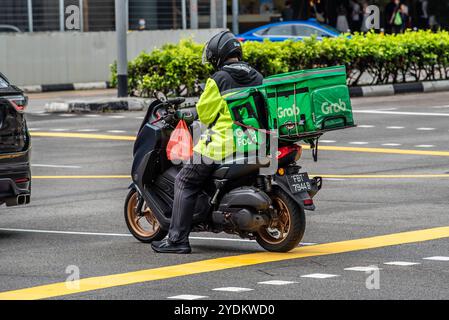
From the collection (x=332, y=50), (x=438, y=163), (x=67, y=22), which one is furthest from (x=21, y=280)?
(x=67, y=22)

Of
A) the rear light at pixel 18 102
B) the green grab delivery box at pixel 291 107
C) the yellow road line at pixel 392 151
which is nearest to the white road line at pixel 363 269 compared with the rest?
the green grab delivery box at pixel 291 107

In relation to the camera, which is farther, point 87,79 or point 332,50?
point 87,79

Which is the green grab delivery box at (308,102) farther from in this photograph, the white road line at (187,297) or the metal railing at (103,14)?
the metal railing at (103,14)

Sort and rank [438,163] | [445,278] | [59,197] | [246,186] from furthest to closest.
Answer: [438,163] < [59,197] < [246,186] < [445,278]

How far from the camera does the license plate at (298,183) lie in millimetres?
10070

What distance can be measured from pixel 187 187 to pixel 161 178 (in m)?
0.56

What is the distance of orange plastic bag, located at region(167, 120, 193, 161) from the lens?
1058cm

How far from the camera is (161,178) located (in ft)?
35.7

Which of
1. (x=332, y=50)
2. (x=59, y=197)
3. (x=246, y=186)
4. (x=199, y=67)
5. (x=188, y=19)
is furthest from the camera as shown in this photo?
(x=188, y=19)

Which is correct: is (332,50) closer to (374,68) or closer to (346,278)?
(374,68)

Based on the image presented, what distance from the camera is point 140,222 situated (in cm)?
1131

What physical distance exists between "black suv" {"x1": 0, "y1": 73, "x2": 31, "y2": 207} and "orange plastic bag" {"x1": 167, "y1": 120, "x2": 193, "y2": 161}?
5.14 feet

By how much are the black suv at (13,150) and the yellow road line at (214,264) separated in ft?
5.89

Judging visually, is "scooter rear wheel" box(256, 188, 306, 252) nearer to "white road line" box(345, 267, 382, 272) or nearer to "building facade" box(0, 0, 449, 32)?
"white road line" box(345, 267, 382, 272)
